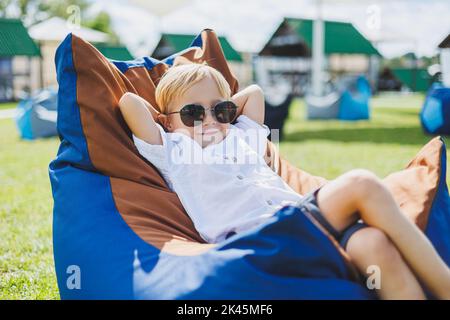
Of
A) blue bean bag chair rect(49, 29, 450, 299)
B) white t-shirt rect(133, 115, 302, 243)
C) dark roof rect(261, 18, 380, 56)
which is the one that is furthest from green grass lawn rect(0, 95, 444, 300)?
dark roof rect(261, 18, 380, 56)

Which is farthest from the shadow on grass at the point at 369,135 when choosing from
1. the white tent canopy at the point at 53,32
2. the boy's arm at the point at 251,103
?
the white tent canopy at the point at 53,32

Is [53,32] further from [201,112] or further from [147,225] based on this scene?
[147,225]

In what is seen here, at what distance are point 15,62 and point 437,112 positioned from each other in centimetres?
1883

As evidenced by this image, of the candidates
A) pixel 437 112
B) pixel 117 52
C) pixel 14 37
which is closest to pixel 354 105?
pixel 437 112

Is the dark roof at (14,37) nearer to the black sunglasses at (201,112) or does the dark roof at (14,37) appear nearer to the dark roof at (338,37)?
the black sunglasses at (201,112)

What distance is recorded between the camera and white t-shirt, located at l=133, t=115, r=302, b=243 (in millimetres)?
1997

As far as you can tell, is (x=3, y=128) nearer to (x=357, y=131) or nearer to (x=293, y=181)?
(x=357, y=131)

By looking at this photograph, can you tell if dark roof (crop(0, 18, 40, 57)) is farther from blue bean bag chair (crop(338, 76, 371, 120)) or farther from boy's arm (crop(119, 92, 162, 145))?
boy's arm (crop(119, 92, 162, 145))

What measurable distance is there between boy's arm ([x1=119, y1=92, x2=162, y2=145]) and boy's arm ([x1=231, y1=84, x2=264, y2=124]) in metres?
0.56

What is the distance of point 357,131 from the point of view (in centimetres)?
902

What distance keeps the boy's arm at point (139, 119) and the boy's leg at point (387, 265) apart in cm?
104

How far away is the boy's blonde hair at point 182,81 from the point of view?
7.67ft

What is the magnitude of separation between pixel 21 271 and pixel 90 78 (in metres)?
1.09

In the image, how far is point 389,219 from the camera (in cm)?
155
